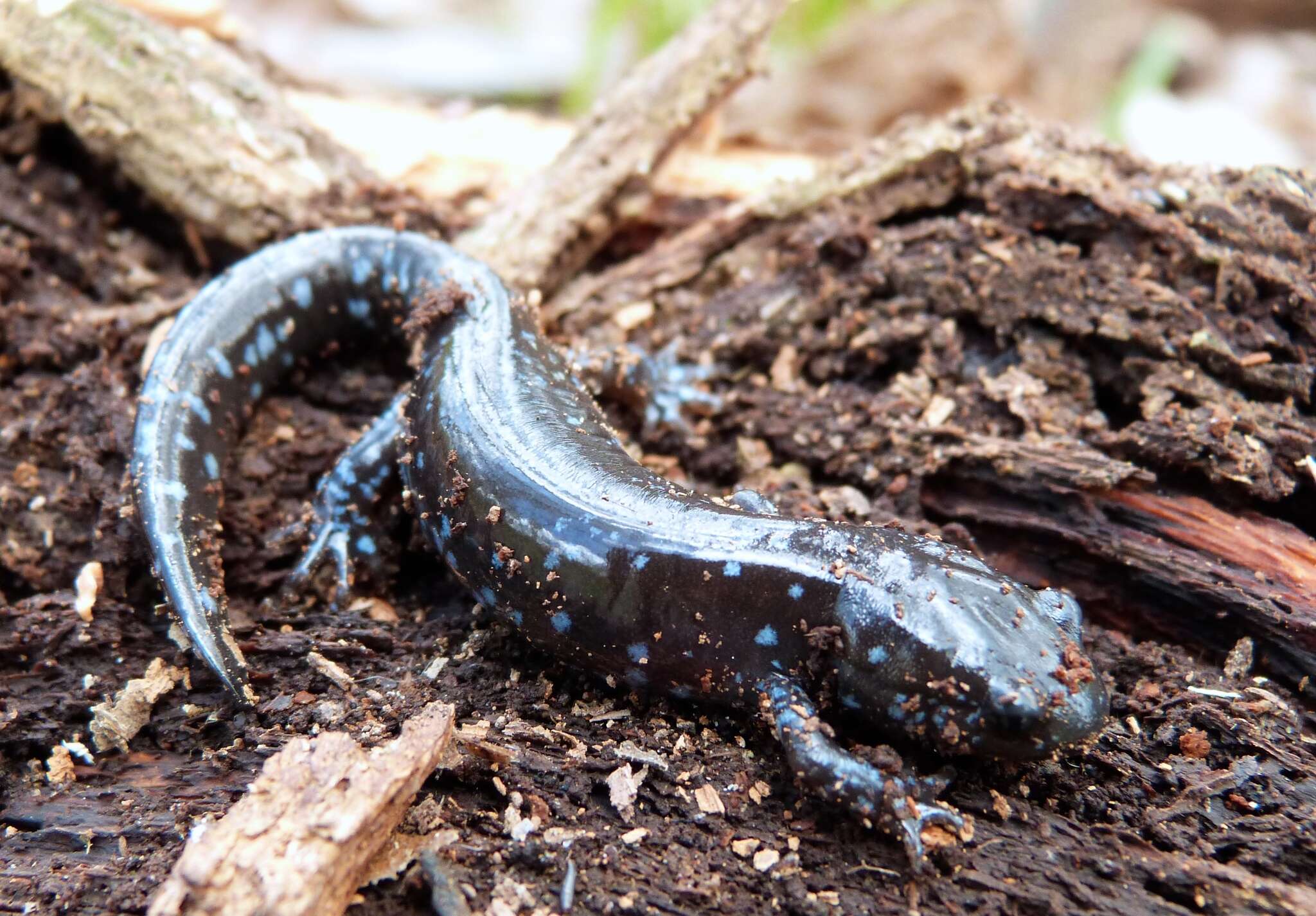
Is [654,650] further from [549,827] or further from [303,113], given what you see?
[303,113]

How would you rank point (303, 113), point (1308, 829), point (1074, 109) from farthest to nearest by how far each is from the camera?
point (1074, 109) → point (303, 113) → point (1308, 829)

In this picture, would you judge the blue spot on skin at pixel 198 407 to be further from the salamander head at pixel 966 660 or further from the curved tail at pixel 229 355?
the salamander head at pixel 966 660

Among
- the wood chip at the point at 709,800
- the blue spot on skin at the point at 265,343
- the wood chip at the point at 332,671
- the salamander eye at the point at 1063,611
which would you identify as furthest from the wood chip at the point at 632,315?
the wood chip at the point at 709,800

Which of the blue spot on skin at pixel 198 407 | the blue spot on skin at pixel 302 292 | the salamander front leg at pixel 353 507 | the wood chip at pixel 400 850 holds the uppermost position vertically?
the blue spot on skin at pixel 302 292

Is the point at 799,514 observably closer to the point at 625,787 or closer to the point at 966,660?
the point at 966,660

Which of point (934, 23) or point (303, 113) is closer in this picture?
point (303, 113)

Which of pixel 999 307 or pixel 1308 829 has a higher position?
pixel 999 307

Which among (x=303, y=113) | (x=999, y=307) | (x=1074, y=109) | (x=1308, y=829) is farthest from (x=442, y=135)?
(x=1074, y=109)

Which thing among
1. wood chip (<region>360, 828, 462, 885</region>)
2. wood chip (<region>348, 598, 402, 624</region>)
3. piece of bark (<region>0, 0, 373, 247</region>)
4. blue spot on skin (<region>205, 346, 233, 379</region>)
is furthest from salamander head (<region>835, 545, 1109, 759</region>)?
piece of bark (<region>0, 0, 373, 247</region>)
